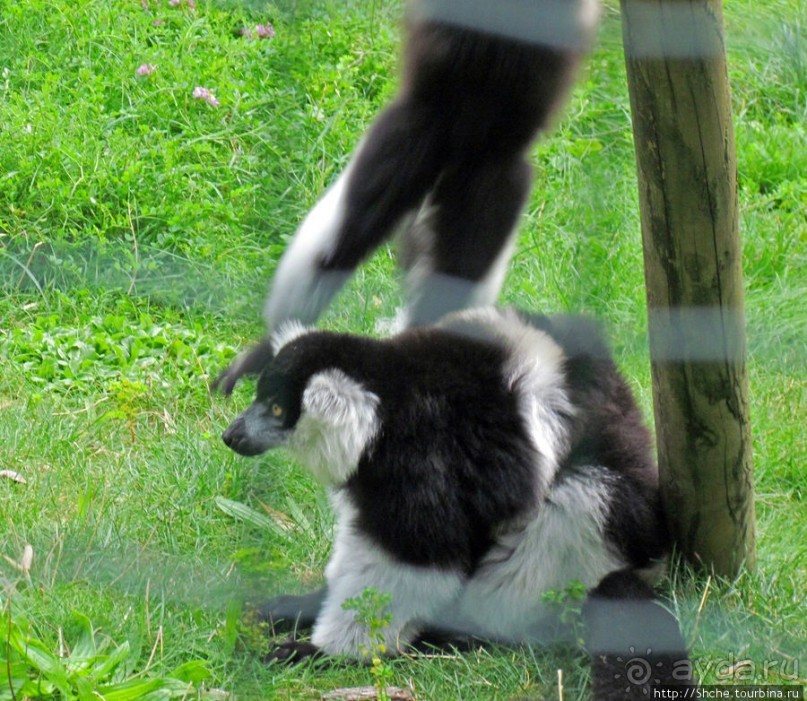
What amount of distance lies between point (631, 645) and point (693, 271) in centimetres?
50

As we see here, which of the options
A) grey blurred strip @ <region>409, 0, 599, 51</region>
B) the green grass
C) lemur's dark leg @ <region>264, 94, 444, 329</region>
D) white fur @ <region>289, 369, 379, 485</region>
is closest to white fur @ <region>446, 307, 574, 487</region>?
the green grass

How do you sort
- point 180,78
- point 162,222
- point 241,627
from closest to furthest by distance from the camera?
point 241,627, point 180,78, point 162,222

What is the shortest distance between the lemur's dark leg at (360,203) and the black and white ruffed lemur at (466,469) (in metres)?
0.16

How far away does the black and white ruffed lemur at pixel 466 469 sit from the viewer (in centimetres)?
162

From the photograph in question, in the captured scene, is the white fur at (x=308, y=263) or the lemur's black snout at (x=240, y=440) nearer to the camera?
the lemur's black snout at (x=240, y=440)

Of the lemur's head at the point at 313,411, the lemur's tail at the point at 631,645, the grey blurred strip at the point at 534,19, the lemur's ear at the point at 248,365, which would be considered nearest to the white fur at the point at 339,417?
the lemur's head at the point at 313,411

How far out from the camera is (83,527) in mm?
1893

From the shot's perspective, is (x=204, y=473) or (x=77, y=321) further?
(x=77, y=321)

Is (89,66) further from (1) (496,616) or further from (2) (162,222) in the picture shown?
(1) (496,616)

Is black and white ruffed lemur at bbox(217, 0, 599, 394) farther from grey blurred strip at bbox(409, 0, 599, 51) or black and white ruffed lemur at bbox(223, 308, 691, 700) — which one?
black and white ruffed lemur at bbox(223, 308, 691, 700)

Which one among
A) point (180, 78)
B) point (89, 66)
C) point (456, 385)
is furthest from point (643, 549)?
point (89, 66)

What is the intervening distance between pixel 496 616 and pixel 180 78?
54.9 inches

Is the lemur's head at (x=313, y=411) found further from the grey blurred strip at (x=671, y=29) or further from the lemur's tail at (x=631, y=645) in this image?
the grey blurred strip at (x=671, y=29)

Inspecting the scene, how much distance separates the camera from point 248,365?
1914 mm
